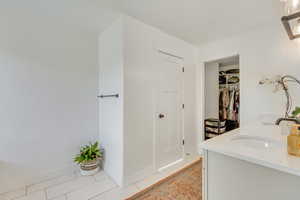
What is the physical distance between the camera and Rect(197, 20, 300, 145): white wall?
1816 millimetres

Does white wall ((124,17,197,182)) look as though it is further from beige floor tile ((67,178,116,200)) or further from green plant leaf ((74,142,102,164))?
green plant leaf ((74,142,102,164))

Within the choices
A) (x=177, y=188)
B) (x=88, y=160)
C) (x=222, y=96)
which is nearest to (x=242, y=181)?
(x=177, y=188)

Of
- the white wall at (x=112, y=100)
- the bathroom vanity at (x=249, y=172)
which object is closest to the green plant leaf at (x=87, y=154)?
the white wall at (x=112, y=100)

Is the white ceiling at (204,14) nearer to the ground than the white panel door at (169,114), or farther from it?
farther from it

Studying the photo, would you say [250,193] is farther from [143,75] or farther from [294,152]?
[143,75]

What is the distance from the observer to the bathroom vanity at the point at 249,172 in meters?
0.69

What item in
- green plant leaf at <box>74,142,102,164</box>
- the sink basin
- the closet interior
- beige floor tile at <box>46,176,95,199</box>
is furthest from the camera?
the closet interior

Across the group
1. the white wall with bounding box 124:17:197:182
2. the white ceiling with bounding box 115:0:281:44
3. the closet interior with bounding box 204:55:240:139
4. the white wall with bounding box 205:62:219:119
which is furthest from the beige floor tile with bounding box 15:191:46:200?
the white wall with bounding box 205:62:219:119

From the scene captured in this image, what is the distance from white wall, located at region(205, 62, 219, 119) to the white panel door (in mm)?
1026

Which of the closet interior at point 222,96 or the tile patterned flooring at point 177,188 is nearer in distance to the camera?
the tile patterned flooring at point 177,188

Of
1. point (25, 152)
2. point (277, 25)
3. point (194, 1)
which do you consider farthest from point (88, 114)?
point (277, 25)

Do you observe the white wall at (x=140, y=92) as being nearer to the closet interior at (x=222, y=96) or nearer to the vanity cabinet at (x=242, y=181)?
the vanity cabinet at (x=242, y=181)

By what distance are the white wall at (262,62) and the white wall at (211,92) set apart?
0.71m

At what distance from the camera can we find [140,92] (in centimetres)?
189
